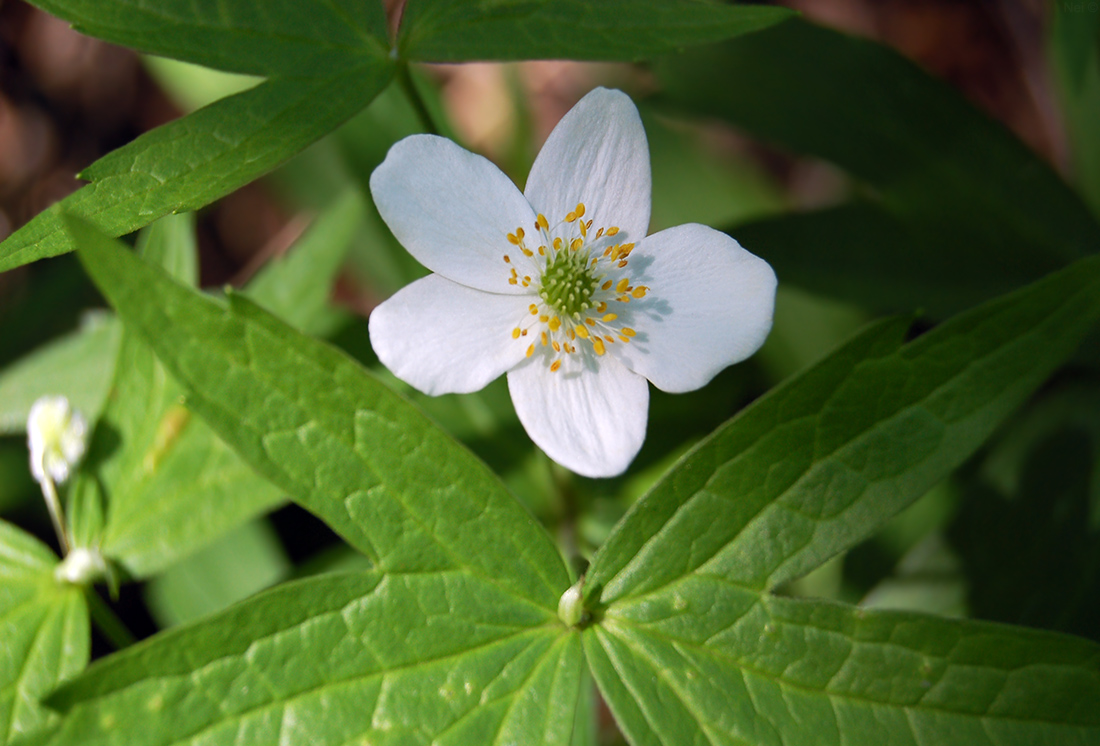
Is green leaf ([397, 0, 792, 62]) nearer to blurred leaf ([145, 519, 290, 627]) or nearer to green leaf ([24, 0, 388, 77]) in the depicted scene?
green leaf ([24, 0, 388, 77])

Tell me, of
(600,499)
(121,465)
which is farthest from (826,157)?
(121,465)

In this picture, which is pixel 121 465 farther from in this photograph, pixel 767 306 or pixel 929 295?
pixel 929 295

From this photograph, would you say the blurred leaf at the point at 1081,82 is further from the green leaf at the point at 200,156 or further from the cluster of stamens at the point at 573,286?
the green leaf at the point at 200,156

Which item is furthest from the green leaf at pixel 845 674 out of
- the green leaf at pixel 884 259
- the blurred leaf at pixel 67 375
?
the blurred leaf at pixel 67 375

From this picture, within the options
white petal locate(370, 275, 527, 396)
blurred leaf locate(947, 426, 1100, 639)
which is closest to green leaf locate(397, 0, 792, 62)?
white petal locate(370, 275, 527, 396)

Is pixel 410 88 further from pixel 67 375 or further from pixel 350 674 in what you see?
pixel 67 375

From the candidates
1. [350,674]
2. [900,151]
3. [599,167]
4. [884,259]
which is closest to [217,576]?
[350,674]
